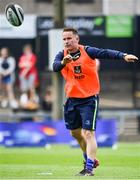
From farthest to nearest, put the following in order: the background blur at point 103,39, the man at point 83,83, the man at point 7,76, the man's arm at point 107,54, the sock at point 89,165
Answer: the background blur at point 103,39
the man at point 7,76
the man at point 83,83
the sock at point 89,165
the man's arm at point 107,54

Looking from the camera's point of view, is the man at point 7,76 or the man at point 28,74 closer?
the man at point 7,76

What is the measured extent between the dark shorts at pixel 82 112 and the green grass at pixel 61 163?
0.78 meters

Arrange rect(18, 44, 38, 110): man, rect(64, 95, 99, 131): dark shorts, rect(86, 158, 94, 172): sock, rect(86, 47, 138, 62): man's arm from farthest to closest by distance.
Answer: rect(18, 44, 38, 110): man
rect(64, 95, 99, 131): dark shorts
rect(86, 158, 94, 172): sock
rect(86, 47, 138, 62): man's arm

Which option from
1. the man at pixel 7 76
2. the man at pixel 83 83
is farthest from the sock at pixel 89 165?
the man at pixel 7 76

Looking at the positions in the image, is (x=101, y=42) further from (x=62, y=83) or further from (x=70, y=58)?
(x=70, y=58)

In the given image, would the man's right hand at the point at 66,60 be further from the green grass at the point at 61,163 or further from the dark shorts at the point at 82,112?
the green grass at the point at 61,163

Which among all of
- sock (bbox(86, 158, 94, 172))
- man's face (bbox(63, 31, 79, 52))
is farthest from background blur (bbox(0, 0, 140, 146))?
sock (bbox(86, 158, 94, 172))

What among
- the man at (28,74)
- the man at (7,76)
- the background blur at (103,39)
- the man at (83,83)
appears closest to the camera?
the man at (83,83)

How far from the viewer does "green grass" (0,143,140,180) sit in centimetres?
1435

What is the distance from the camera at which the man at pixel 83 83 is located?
14.4 meters

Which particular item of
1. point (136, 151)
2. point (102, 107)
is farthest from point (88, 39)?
point (136, 151)

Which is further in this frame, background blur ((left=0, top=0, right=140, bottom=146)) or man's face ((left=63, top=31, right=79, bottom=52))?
background blur ((left=0, top=0, right=140, bottom=146))

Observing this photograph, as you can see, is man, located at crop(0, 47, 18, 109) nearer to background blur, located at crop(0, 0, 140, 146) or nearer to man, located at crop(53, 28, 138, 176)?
background blur, located at crop(0, 0, 140, 146)

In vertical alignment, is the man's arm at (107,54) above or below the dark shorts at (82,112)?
above
